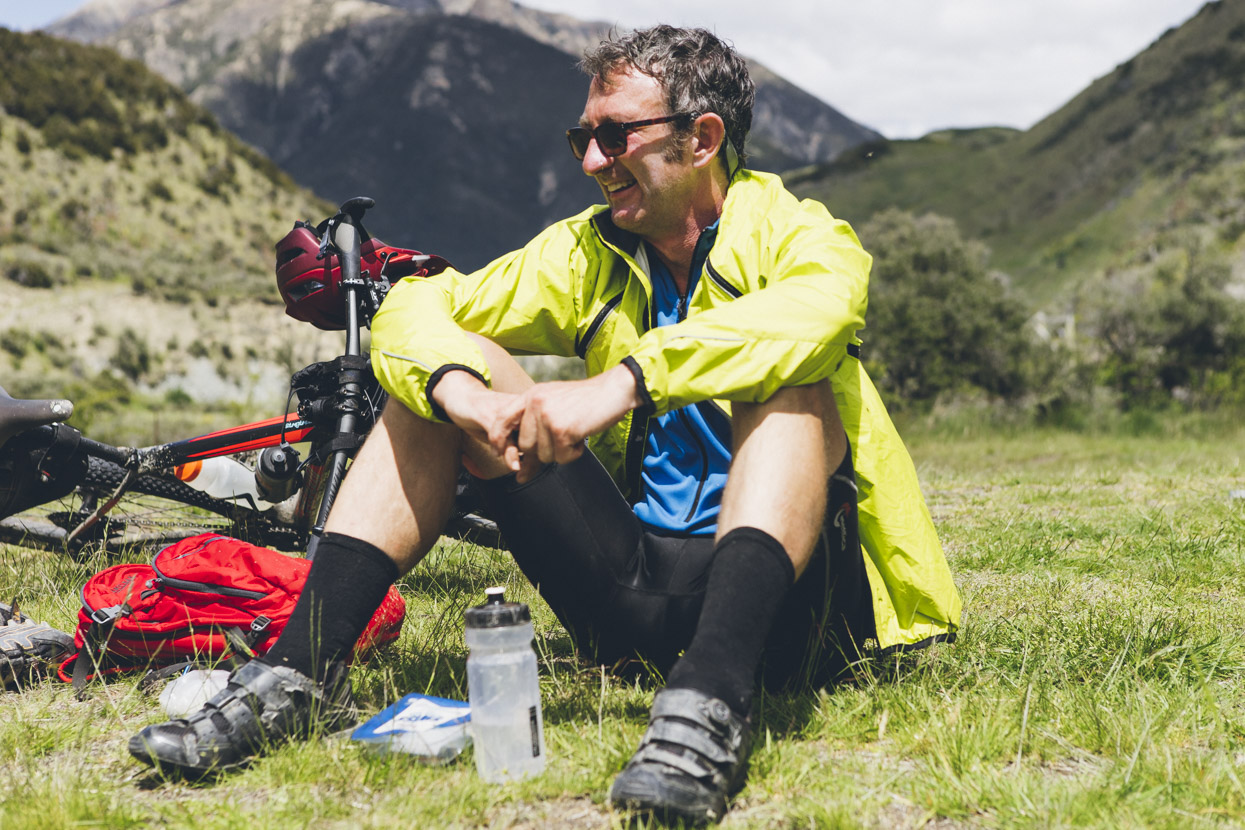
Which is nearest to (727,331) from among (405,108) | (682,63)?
(682,63)

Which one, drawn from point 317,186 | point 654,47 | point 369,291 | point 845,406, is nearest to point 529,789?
point 845,406

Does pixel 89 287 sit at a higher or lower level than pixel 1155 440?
higher

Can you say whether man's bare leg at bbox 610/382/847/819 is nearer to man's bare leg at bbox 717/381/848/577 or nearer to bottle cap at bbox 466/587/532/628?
man's bare leg at bbox 717/381/848/577

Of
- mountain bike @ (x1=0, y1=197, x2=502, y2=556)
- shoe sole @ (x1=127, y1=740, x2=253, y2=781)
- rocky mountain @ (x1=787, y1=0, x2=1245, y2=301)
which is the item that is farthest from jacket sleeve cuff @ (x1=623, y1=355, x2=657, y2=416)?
rocky mountain @ (x1=787, y1=0, x2=1245, y2=301)

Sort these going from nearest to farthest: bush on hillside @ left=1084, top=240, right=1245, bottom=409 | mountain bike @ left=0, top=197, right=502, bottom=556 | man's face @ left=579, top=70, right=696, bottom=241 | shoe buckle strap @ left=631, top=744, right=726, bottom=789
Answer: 1. shoe buckle strap @ left=631, top=744, right=726, bottom=789
2. man's face @ left=579, top=70, right=696, bottom=241
3. mountain bike @ left=0, top=197, right=502, bottom=556
4. bush on hillside @ left=1084, top=240, right=1245, bottom=409

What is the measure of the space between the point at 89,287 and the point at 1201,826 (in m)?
26.3

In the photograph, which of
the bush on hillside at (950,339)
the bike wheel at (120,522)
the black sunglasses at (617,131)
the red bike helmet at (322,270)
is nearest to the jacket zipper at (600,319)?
the black sunglasses at (617,131)

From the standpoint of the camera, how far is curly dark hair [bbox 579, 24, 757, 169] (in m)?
2.64

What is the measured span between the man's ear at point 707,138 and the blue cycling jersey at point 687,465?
0.67 feet

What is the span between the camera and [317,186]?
132000mm

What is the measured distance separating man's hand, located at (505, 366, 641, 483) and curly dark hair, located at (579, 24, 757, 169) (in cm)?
95

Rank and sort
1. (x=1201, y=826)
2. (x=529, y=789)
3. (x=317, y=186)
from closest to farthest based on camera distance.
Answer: (x=1201, y=826) < (x=529, y=789) < (x=317, y=186)

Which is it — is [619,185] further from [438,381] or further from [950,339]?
[950,339]

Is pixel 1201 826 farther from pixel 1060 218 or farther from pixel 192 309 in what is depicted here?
pixel 1060 218
